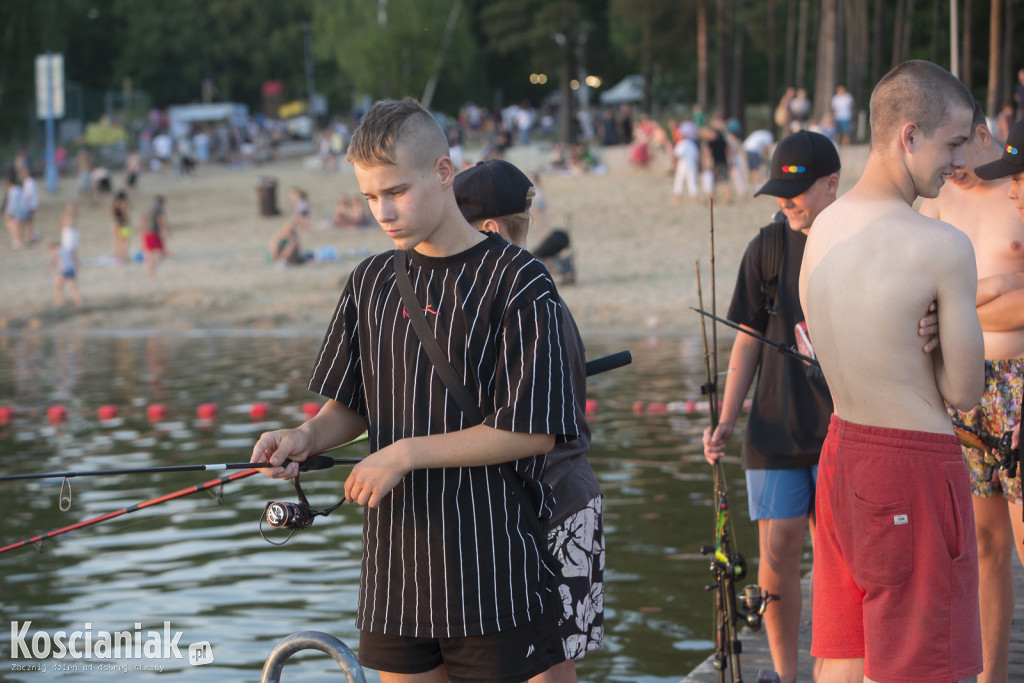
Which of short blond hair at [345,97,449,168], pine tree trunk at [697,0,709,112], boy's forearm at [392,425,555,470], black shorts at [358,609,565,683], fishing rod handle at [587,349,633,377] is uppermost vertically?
pine tree trunk at [697,0,709,112]

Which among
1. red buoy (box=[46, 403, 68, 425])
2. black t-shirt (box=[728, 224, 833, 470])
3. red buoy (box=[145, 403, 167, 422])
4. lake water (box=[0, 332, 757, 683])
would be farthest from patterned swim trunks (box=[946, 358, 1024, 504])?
red buoy (box=[46, 403, 68, 425])

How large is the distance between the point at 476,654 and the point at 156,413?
400 inches

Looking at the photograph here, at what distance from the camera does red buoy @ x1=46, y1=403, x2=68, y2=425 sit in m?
12.3

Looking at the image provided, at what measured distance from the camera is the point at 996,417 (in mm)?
3941

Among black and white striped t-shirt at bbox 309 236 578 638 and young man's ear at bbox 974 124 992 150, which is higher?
young man's ear at bbox 974 124 992 150

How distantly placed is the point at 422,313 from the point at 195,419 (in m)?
9.74

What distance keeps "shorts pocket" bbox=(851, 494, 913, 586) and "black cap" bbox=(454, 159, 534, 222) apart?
129 cm

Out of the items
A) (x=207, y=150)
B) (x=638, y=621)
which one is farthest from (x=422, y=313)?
(x=207, y=150)

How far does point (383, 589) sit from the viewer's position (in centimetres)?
287

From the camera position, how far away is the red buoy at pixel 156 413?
12.2 meters

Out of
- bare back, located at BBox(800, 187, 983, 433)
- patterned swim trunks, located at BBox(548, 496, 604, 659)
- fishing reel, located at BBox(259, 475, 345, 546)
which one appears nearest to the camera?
bare back, located at BBox(800, 187, 983, 433)

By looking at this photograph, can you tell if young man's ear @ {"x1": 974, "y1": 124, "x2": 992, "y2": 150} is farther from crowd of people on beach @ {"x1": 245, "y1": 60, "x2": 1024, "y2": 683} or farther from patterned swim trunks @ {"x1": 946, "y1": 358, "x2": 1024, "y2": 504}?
crowd of people on beach @ {"x1": 245, "y1": 60, "x2": 1024, "y2": 683}

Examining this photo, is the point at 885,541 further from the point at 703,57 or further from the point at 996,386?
the point at 703,57


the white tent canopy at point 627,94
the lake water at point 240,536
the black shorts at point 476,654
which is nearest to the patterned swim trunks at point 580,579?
the black shorts at point 476,654
